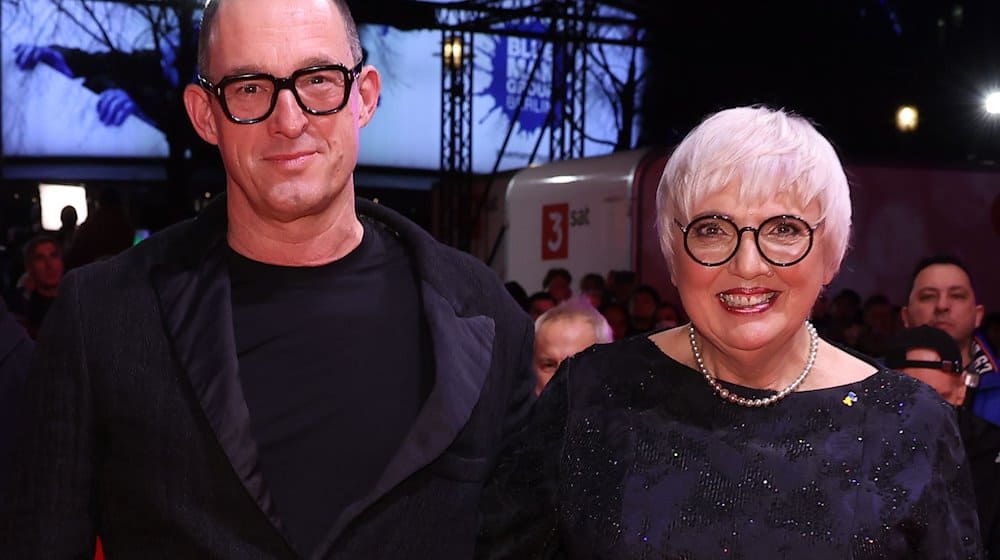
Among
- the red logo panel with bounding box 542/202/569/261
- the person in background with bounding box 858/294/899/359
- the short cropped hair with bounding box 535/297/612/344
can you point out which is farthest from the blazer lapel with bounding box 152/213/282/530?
the red logo panel with bounding box 542/202/569/261

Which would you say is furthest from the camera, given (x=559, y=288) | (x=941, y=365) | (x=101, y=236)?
(x=559, y=288)

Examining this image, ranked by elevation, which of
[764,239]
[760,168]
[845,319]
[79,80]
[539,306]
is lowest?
[845,319]

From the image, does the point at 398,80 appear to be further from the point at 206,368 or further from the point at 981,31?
the point at 206,368

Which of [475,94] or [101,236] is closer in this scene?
[101,236]

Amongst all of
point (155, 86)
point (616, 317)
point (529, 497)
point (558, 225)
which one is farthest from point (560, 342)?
point (155, 86)

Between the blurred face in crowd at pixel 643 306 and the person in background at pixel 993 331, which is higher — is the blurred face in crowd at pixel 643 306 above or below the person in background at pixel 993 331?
above

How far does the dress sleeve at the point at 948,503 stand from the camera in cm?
199

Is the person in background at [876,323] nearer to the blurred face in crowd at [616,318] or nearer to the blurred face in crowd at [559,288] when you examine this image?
the blurred face in crowd at [616,318]

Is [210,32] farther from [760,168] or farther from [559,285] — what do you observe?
[559,285]

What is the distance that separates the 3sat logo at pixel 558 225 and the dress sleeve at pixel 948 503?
366 inches

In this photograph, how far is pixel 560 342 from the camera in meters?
4.93

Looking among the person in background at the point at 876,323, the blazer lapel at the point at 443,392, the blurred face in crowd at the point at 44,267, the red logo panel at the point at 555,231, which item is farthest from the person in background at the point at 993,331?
the blazer lapel at the point at 443,392

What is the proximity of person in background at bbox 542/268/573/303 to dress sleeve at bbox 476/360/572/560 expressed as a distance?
7773mm

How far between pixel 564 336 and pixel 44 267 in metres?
3.34
